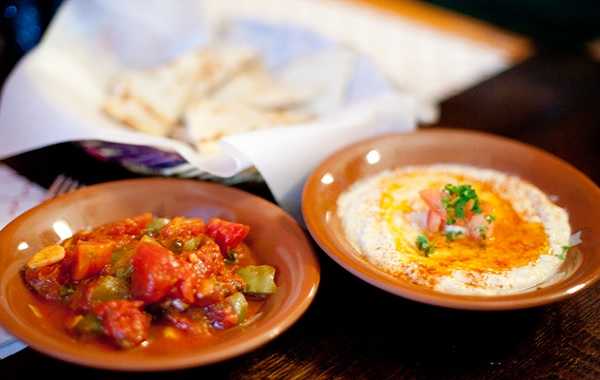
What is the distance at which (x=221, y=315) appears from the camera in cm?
180

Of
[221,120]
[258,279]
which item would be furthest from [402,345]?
[221,120]

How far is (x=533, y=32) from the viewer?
18.7ft

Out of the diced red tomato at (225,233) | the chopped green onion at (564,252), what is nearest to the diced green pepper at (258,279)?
the diced red tomato at (225,233)

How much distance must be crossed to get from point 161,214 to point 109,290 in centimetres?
54

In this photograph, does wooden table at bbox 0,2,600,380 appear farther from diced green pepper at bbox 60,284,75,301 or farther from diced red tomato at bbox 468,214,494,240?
diced red tomato at bbox 468,214,494,240

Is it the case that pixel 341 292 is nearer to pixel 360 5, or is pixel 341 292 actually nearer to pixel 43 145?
pixel 43 145

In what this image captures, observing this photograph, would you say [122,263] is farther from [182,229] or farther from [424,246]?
→ [424,246]

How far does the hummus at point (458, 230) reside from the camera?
198 cm

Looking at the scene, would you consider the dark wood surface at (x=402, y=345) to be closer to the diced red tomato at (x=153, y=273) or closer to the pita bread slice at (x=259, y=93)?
the diced red tomato at (x=153, y=273)

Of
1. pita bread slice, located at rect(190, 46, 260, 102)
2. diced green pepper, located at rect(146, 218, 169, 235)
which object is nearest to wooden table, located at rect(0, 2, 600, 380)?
diced green pepper, located at rect(146, 218, 169, 235)

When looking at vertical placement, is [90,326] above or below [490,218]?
below

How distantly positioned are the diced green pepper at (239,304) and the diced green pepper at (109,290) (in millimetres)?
270

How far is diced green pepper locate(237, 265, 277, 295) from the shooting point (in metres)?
1.92

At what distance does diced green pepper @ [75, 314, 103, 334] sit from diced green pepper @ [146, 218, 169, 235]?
40 centimetres
